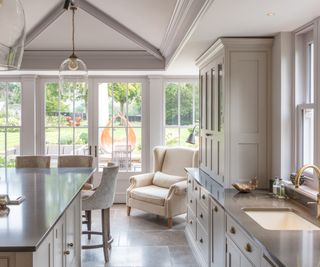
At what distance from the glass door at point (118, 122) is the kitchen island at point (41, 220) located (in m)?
2.62

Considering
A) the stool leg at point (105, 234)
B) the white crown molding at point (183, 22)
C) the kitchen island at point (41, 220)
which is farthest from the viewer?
the stool leg at point (105, 234)

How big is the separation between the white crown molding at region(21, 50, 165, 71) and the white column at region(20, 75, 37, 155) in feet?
2.25

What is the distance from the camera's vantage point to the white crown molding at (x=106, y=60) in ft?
19.1

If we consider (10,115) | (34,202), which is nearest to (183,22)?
(34,202)

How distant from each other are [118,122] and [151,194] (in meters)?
1.81

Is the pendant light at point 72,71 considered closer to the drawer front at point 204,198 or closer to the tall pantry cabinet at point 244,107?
the tall pantry cabinet at point 244,107

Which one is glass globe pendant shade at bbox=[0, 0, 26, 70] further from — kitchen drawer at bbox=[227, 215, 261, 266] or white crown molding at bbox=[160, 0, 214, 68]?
kitchen drawer at bbox=[227, 215, 261, 266]

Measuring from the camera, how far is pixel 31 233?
5.68 feet

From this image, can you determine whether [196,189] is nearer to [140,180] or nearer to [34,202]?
[140,180]

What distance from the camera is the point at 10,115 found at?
6.57 m

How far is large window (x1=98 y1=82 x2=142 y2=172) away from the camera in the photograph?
6652mm

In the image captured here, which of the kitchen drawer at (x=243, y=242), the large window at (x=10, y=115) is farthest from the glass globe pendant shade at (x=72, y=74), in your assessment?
the large window at (x=10, y=115)

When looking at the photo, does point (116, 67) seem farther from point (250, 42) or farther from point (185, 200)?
point (250, 42)

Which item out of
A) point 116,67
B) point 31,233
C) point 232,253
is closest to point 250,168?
point 232,253
